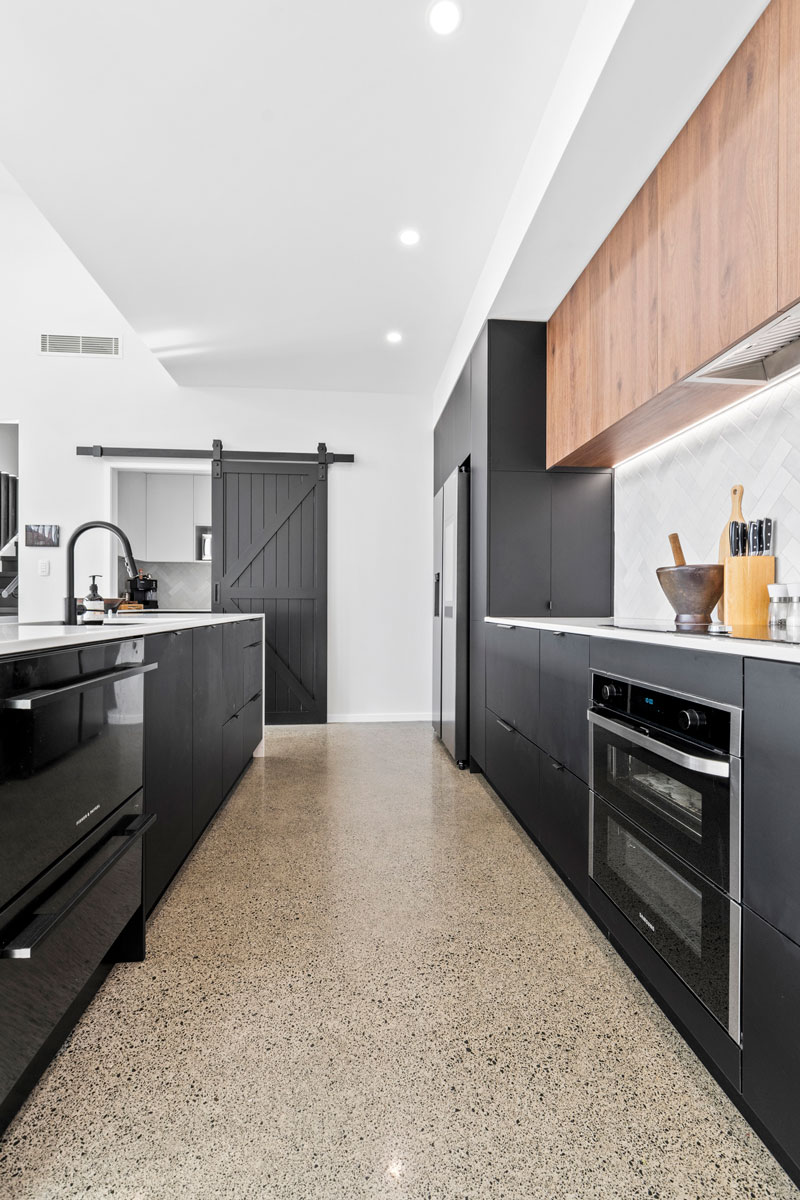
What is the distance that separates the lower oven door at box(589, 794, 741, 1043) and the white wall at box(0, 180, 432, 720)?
11.1ft

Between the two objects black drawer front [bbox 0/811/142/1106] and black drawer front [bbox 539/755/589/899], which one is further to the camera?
black drawer front [bbox 539/755/589/899]

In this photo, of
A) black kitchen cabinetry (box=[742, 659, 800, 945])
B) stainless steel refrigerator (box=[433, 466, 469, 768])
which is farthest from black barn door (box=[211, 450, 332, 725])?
black kitchen cabinetry (box=[742, 659, 800, 945])

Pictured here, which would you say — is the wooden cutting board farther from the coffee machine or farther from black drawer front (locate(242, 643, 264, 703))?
the coffee machine

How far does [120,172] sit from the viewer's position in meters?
2.46

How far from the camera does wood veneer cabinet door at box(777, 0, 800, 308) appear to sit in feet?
4.19

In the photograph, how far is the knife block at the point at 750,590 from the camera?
1.73m

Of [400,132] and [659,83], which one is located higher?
[400,132]

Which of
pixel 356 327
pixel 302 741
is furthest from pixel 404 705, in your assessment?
pixel 356 327

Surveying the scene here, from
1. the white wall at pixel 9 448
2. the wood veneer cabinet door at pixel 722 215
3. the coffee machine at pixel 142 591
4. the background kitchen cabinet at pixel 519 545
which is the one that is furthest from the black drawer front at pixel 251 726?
the white wall at pixel 9 448

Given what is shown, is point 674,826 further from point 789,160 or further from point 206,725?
point 206,725

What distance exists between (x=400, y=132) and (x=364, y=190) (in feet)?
1.18

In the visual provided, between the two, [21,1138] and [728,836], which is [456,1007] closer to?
[728,836]

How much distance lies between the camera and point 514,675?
256cm

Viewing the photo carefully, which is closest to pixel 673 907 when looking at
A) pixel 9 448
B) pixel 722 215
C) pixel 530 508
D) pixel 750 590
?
pixel 750 590
